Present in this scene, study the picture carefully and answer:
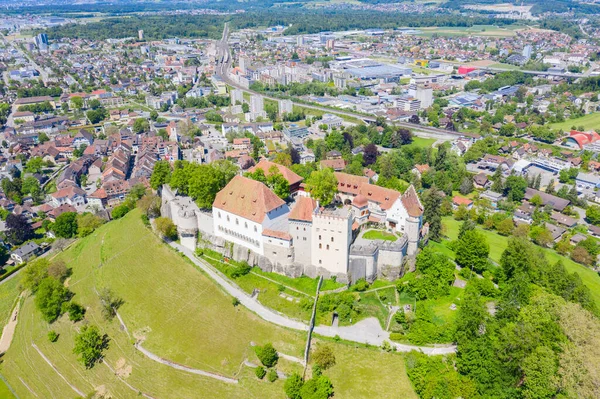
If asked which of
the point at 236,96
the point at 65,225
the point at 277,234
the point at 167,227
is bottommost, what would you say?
the point at 236,96

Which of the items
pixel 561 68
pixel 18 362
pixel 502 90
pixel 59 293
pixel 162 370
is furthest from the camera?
pixel 561 68

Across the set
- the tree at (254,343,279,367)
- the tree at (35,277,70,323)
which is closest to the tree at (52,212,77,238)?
the tree at (35,277,70,323)

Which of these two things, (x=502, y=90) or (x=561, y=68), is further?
(x=561, y=68)

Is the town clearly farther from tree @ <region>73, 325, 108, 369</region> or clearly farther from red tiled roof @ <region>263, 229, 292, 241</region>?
tree @ <region>73, 325, 108, 369</region>

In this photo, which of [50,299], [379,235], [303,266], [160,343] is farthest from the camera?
[379,235]

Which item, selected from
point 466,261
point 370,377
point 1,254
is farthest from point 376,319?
point 1,254

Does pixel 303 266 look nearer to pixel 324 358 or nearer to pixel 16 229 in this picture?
pixel 324 358

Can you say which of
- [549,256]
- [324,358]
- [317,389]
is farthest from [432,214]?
[317,389]

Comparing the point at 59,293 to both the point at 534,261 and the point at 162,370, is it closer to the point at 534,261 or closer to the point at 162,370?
the point at 162,370
